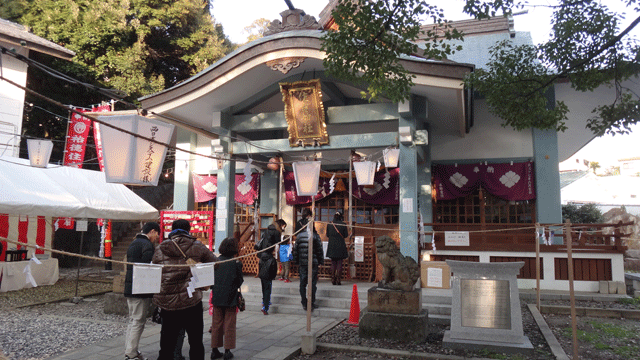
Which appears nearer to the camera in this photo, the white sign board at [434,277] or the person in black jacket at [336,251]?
the white sign board at [434,277]

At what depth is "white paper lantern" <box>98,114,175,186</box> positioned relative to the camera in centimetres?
596

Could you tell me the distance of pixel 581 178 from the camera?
2998 cm

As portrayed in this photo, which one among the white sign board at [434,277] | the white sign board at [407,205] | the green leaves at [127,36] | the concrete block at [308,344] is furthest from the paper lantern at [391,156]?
the green leaves at [127,36]

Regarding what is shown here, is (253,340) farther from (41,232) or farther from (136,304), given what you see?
(41,232)

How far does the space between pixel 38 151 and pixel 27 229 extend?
17.8 feet

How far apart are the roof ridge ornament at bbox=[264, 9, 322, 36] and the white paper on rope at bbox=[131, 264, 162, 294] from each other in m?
7.09

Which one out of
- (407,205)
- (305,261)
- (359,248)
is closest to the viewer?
(305,261)

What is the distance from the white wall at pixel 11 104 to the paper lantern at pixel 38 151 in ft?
13.5

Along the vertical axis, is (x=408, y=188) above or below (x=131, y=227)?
above

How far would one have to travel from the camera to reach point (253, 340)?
649cm

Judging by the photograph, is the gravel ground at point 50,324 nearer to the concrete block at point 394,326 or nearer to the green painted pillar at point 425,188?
the concrete block at point 394,326

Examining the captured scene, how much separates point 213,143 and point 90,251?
1155 cm

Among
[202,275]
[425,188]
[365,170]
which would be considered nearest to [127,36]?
[365,170]

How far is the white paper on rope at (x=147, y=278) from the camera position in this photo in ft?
14.0
